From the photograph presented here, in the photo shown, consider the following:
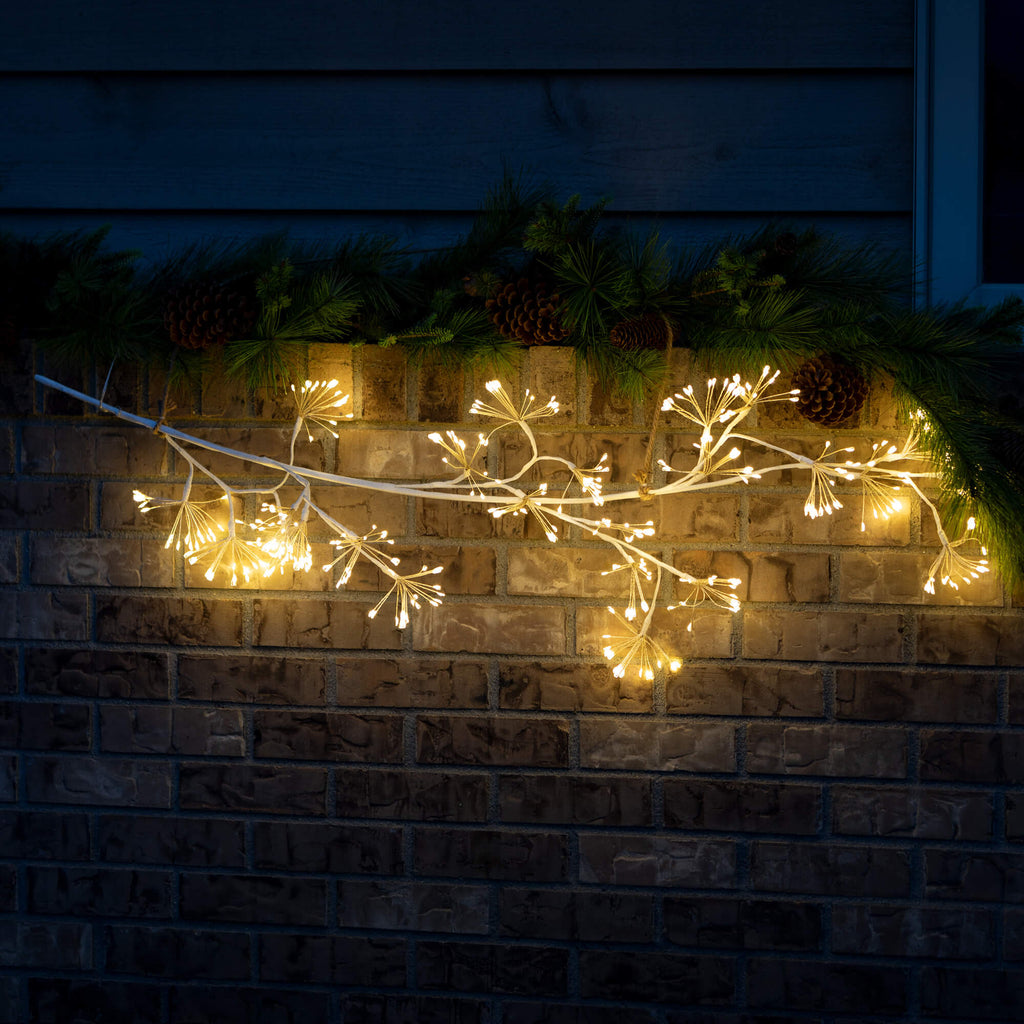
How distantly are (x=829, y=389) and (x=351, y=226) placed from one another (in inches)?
29.8

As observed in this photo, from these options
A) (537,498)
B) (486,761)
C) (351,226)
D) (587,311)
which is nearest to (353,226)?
(351,226)

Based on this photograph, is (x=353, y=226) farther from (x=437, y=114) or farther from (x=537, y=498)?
(x=537, y=498)

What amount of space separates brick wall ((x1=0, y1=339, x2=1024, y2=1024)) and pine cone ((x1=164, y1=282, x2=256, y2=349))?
0.36ft

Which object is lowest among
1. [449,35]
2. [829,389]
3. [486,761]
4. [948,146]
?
[486,761]

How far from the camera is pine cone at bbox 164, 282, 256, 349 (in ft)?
3.27

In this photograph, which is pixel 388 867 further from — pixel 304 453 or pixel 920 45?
pixel 920 45

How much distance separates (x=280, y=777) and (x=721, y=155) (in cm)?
117

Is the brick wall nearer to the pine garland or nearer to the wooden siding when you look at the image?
the pine garland

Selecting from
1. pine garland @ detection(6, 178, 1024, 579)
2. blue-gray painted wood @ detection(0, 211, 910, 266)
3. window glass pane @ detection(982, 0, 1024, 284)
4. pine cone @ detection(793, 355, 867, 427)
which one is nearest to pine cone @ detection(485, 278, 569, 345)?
pine garland @ detection(6, 178, 1024, 579)

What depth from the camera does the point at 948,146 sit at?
109 cm

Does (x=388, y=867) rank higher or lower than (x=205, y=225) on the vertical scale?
lower

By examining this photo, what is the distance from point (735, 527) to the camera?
1071 mm

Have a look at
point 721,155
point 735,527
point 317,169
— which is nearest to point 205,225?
point 317,169

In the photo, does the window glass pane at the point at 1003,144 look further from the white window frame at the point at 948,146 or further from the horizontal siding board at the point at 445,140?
the horizontal siding board at the point at 445,140
